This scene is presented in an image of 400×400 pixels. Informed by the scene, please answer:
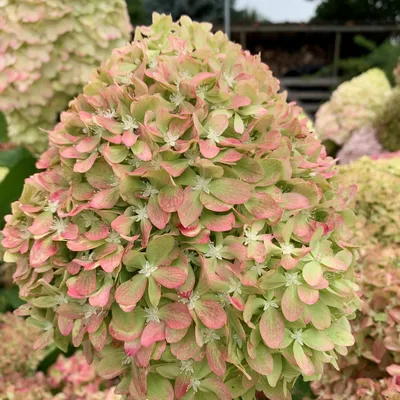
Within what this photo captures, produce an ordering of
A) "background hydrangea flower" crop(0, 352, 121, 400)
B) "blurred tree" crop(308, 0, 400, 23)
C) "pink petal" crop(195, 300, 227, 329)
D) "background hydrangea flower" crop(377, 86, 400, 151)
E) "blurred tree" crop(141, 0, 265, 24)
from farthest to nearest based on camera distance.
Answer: "blurred tree" crop(308, 0, 400, 23), "blurred tree" crop(141, 0, 265, 24), "background hydrangea flower" crop(377, 86, 400, 151), "background hydrangea flower" crop(0, 352, 121, 400), "pink petal" crop(195, 300, 227, 329)

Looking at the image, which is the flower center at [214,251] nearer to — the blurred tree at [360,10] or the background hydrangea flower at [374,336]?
the background hydrangea flower at [374,336]

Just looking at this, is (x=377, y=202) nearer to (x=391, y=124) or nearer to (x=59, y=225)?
(x=59, y=225)

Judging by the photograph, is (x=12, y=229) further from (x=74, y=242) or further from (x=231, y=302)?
(x=231, y=302)

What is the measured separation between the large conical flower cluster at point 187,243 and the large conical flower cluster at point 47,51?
0.69 m

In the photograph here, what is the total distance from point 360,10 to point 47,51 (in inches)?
272

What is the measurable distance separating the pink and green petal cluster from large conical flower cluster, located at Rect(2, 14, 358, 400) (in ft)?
5.87

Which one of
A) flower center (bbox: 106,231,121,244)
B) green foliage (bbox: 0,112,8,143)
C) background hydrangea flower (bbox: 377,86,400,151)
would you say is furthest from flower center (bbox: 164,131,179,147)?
background hydrangea flower (bbox: 377,86,400,151)

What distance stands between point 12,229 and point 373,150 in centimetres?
181

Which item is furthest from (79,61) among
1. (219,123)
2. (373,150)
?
(373,150)

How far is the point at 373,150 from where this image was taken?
2193mm

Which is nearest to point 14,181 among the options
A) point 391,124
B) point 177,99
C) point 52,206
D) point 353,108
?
point 52,206

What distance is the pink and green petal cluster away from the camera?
2371mm

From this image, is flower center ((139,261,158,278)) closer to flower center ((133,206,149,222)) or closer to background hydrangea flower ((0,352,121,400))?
flower center ((133,206,149,222))

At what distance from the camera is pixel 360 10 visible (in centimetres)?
725
